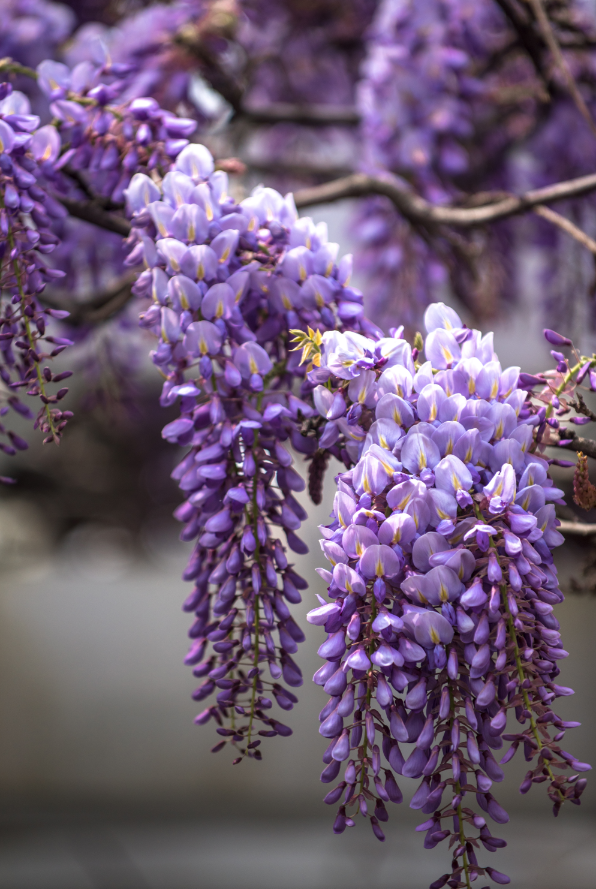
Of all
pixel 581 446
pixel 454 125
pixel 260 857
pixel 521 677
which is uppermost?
pixel 454 125

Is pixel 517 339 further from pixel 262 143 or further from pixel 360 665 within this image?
pixel 360 665

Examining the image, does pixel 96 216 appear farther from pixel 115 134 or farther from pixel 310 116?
pixel 310 116

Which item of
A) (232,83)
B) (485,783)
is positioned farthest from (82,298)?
(485,783)

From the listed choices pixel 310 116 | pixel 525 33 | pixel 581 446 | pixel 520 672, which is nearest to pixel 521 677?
pixel 520 672

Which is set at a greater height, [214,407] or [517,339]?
[517,339]

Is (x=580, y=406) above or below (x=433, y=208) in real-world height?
below

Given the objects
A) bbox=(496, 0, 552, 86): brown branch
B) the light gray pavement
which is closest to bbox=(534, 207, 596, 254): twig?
bbox=(496, 0, 552, 86): brown branch

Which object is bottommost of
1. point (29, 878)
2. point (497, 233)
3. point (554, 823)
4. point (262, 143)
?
point (29, 878)

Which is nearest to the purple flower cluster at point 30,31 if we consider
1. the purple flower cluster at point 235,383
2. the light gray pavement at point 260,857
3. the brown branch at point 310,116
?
the brown branch at point 310,116
